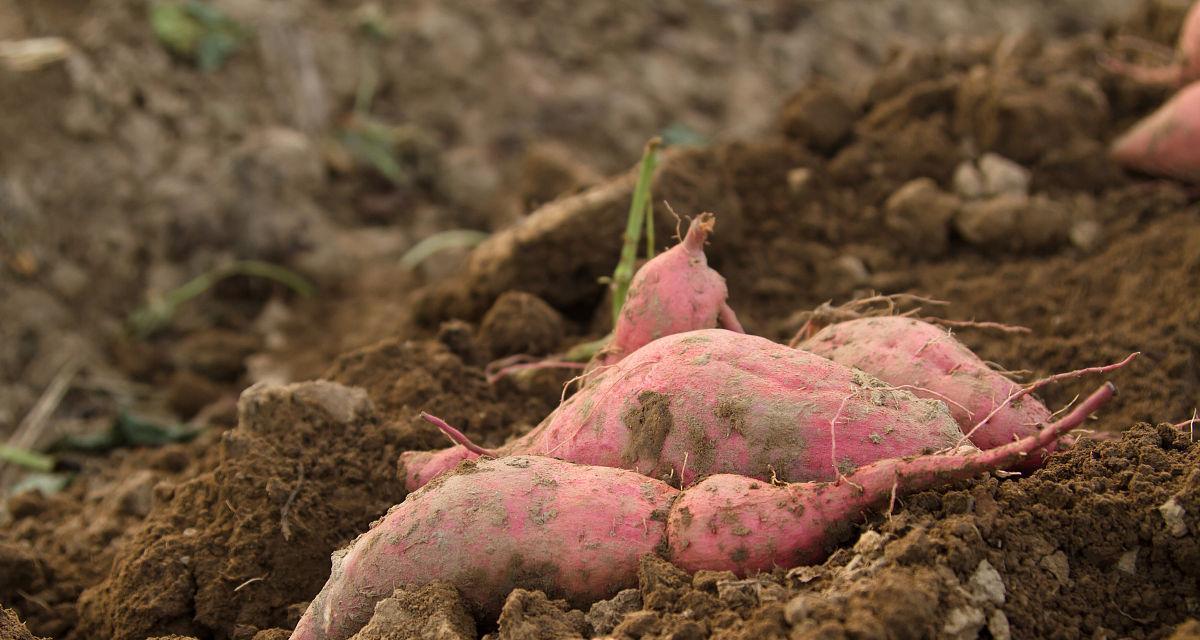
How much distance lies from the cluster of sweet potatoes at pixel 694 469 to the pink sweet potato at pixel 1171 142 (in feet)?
6.72

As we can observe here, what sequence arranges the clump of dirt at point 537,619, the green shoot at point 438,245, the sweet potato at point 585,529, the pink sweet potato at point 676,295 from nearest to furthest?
the clump of dirt at point 537,619 < the sweet potato at point 585,529 < the pink sweet potato at point 676,295 < the green shoot at point 438,245

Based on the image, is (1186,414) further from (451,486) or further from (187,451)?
(187,451)

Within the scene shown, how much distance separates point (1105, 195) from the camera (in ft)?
11.8

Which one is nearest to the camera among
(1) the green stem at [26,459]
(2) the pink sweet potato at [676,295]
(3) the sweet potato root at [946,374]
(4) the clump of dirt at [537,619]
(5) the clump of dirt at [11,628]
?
(4) the clump of dirt at [537,619]

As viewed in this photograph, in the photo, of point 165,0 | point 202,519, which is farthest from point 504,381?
point 165,0

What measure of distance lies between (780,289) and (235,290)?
233 cm

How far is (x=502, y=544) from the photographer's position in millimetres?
1630

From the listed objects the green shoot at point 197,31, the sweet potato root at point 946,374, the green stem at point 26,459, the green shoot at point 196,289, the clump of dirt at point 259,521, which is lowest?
the green stem at point 26,459

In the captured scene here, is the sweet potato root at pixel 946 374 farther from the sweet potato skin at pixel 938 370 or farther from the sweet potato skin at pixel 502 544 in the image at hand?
the sweet potato skin at pixel 502 544

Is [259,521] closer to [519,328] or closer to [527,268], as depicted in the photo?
[519,328]

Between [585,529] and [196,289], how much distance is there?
290 cm

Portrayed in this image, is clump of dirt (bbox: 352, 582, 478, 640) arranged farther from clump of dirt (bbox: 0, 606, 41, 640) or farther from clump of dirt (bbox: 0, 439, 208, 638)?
clump of dirt (bbox: 0, 439, 208, 638)

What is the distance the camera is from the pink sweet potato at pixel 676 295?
2.10 metres

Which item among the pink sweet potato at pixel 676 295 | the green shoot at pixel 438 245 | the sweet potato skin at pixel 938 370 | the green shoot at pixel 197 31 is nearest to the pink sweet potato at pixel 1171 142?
the sweet potato skin at pixel 938 370
